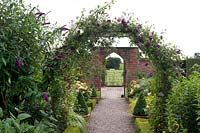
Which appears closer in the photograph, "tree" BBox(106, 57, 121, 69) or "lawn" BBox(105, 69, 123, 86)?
"lawn" BBox(105, 69, 123, 86)

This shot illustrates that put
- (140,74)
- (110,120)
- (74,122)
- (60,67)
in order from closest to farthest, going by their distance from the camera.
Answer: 1. (60,67)
2. (74,122)
3. (110,120)
4. (140,74)

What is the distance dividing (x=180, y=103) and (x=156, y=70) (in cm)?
163

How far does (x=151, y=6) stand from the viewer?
307 inches

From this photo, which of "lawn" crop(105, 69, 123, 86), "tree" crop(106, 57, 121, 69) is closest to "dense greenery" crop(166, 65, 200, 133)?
"lawn" crop(105, 69, 123, 86)

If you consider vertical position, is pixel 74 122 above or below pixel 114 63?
below

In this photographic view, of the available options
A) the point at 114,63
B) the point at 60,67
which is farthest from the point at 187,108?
the point at 114,63

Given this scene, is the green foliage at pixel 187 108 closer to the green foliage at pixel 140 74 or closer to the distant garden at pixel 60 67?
the distant garden at pixel 60 67

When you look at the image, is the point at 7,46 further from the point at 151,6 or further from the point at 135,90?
the point at 135,90

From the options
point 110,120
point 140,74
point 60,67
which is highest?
point 60,67

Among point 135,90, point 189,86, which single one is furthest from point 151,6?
point 135,90

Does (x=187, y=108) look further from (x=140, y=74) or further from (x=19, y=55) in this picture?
(x=140, y=74)

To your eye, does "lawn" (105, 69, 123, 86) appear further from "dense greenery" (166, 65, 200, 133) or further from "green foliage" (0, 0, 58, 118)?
"green foliage" (0, 0, 58, 118)

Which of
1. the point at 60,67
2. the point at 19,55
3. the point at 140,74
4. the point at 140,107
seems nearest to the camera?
the point at 19,55

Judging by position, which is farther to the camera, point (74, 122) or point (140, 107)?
point (140, 107)
